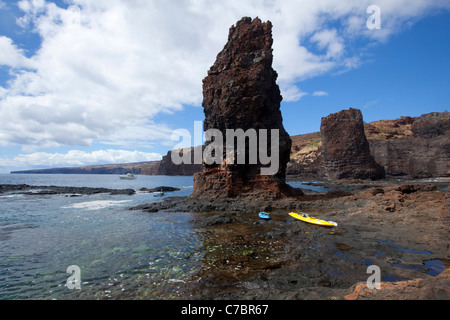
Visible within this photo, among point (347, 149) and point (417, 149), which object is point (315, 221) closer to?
point (347, 149)

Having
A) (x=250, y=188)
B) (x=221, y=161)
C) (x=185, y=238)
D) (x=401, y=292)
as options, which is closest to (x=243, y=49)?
(x=221, y=161)

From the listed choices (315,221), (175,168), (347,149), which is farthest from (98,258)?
(175,168)

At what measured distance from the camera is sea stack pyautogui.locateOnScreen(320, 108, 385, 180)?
57547mm

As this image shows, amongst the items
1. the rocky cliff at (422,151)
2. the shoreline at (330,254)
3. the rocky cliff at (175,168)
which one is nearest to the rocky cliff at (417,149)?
the rocky cliff at (422,151)

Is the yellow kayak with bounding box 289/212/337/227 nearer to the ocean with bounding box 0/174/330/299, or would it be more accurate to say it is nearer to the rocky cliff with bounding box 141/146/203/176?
the ocean with bounding box 0/174/330/299

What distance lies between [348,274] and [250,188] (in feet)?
54.2

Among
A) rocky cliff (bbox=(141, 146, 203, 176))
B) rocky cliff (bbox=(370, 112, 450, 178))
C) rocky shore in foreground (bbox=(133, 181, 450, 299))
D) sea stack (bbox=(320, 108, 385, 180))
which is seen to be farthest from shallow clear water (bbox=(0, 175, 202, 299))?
rocky cliff (bbox=(141, 146, 203, 176))

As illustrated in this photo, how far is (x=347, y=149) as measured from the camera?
60125 millimetres

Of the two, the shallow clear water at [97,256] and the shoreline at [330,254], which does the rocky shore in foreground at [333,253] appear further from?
the shallow clear water at [97,256]

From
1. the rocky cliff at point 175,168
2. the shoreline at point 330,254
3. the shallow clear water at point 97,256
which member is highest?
the rocky cliff at point 175,168

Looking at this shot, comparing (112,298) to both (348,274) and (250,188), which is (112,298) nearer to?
(348,274)

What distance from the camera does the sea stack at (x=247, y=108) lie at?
76.6ft

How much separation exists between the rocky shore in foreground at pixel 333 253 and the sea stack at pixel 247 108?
553cm
